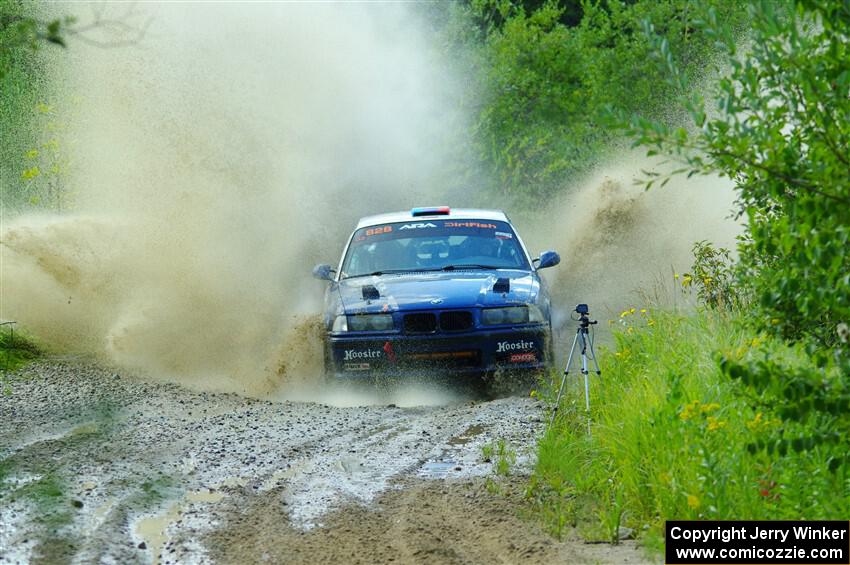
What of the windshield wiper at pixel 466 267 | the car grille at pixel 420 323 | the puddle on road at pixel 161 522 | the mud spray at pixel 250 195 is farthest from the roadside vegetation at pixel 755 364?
the mud spray at pixel 250 195

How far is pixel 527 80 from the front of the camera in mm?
22828

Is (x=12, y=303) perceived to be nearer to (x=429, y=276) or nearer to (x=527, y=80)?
(x=429, y=276)

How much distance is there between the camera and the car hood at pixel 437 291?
1032 centimetres

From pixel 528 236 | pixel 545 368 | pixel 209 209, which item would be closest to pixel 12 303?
pixel 209 209

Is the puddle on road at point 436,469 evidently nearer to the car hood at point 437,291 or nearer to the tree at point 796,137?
the car hood at point 437,291

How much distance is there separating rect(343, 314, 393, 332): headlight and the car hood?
54 millimetres

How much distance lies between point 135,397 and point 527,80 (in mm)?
13782

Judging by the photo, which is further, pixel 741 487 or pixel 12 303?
pixel 12 303

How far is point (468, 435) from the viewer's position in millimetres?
8562

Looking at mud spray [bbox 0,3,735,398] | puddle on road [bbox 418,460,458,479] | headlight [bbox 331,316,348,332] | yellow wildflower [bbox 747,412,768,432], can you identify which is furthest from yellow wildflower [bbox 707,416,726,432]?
mud spray [bbox 0,3,735,398]

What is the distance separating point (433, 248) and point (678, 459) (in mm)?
6359

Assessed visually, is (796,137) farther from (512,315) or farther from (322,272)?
(322,272)

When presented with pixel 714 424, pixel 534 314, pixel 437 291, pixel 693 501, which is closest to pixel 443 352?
pixel 437 291

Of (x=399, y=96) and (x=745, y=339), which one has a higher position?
(x=399, y=96)
